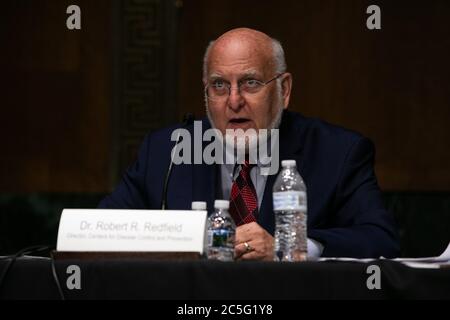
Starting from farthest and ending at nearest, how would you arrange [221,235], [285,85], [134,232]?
[285,85]
[221,235]
[134,232]

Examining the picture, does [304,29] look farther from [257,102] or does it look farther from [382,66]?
[257,102]

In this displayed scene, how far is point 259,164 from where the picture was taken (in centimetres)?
307

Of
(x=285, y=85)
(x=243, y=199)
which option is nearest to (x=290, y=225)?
(x=243, y=199)

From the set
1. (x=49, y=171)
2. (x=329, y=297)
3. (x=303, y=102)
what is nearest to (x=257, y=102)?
(x=329, y=297)

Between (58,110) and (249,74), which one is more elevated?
(249,74)

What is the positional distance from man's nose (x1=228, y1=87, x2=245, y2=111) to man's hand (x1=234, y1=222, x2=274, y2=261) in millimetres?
663

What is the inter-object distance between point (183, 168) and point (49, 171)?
1773 millimetres

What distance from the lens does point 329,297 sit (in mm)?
1937

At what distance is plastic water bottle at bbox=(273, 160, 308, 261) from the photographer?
2434mm

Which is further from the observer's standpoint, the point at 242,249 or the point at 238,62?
the point at 238,62

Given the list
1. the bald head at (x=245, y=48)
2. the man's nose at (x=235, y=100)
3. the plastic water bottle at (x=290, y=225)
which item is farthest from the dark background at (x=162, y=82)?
the plastic water bottle at (x=290, y=225)

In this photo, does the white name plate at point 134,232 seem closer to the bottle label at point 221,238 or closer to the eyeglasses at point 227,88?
the bottle label at point 221,238

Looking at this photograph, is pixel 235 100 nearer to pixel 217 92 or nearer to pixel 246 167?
pixel 217 92

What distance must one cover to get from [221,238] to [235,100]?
726mm
